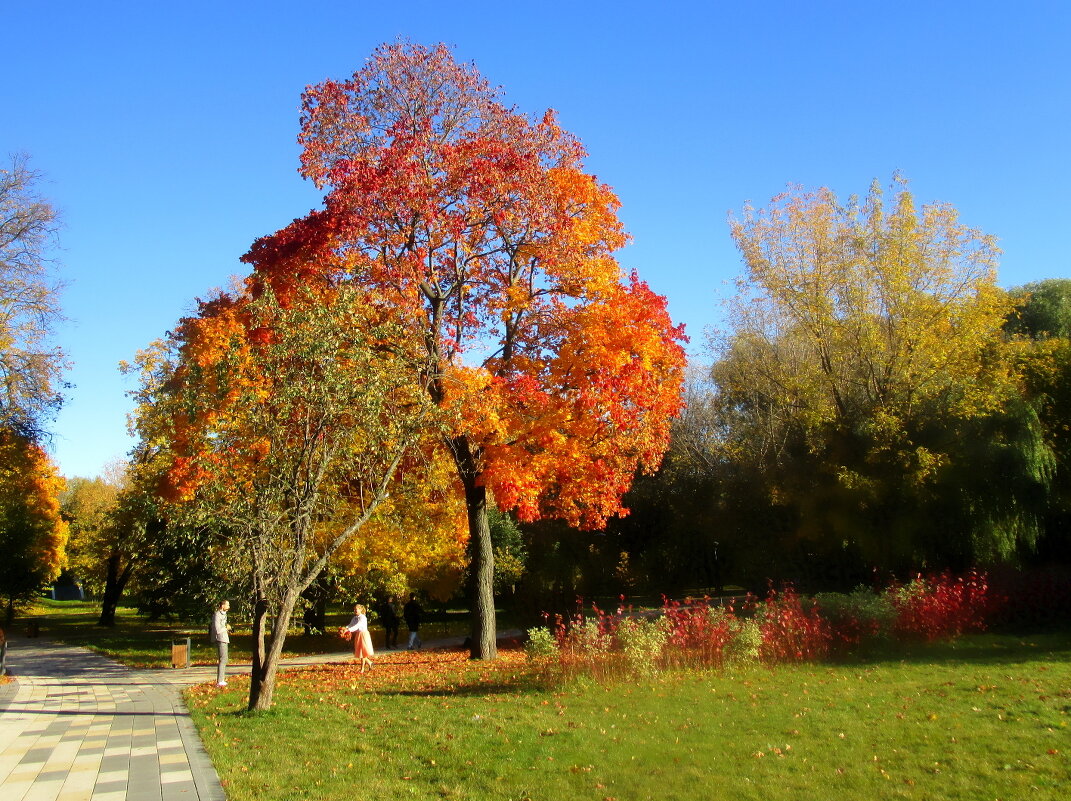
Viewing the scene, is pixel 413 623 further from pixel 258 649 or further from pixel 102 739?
pixel 102 739

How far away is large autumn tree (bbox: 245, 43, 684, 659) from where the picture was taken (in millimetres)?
14602

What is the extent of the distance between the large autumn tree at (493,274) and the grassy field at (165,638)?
24.8ft

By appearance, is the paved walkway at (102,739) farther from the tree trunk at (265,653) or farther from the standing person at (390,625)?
the standing person at (390,625)

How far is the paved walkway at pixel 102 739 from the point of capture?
6.86 metres

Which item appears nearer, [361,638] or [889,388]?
[361,638]

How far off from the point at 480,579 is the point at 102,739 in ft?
27.6

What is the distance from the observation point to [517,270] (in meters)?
16.4


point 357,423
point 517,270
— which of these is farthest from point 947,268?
point 357,423

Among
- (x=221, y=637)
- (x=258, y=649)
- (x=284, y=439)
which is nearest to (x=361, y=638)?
(x=221, y=637)

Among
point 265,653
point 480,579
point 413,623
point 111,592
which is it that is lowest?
point 413,623

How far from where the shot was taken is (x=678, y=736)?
7.90 meters

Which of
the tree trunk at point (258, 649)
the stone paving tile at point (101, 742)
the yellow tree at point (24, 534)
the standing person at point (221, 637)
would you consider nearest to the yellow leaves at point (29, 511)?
the yellow tree at point (24, 534)

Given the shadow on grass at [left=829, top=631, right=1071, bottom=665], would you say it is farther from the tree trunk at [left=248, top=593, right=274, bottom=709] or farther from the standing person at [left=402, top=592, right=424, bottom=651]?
the standing person at [left=402, top=592, right=424, bottom=651]

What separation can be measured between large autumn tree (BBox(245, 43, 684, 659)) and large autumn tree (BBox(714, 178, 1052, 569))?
767cm
